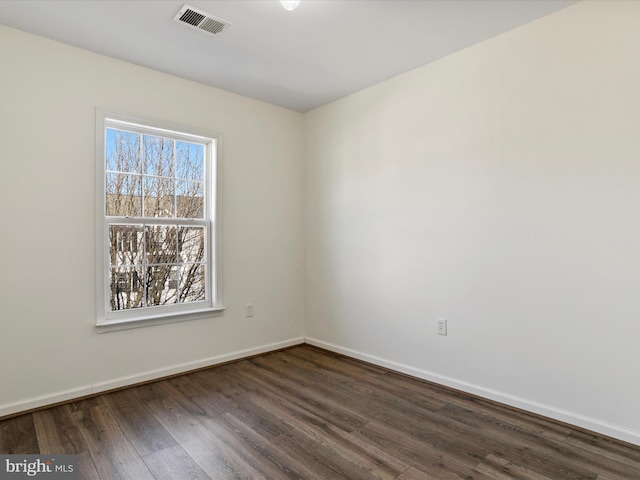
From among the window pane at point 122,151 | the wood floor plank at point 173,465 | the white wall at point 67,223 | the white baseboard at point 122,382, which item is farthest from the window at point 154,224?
the wood floor plank at point 173,465

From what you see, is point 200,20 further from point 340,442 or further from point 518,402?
point 518,402

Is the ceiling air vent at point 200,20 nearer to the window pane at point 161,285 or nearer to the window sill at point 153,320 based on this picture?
the window pane at point 161,285

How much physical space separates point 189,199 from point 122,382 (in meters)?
1.65

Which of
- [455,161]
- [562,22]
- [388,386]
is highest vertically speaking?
[562,22]

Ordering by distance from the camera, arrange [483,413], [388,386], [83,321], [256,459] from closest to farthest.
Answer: [256,459], [483,413], [83,321], [388,386]

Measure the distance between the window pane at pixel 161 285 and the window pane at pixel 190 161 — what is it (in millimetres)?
870

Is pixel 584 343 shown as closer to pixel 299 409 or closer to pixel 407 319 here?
pixel 407 319

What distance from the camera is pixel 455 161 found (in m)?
2.92

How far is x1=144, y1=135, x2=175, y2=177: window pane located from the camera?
3195mm

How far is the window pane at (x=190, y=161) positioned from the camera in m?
3.40

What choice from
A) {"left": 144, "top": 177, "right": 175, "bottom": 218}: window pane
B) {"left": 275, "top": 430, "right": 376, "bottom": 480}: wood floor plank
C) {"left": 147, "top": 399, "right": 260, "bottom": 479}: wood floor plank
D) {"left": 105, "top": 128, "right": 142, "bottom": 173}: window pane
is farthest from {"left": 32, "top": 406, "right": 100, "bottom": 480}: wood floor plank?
{"left": 105, "top": 128, "right": 142, "bottom": 173}: window pane

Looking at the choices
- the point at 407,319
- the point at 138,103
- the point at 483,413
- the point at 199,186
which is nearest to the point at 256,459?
the point at 483,413

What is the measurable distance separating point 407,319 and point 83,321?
8.57ft

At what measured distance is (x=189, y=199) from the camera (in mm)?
3449
